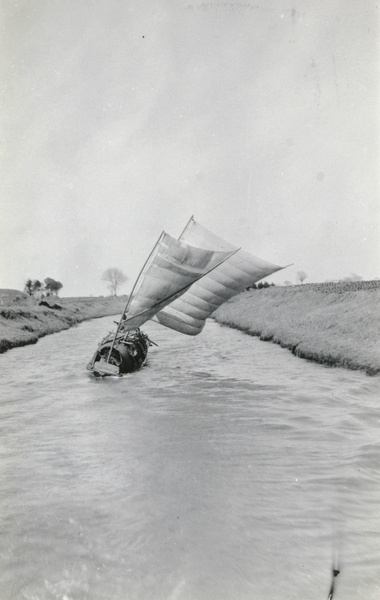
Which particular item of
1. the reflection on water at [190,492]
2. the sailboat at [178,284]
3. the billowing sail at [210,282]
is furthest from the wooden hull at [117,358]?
the billowing sail at [210,282]

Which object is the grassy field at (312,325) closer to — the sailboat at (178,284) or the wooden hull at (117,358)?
the sailboat at (178,284)

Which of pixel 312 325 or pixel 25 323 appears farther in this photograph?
pixel 25 323

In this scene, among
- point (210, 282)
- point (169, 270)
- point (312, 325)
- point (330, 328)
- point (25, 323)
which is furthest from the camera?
point (25, 323)

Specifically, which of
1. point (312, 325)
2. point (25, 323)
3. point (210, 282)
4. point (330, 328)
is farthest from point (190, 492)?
point (25, 323)

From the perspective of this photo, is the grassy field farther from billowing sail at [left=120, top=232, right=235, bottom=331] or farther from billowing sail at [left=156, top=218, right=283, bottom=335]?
billowing sail at [left=120, top=232, right=235, bottom=331]

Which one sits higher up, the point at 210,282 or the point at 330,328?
the point at 210,282

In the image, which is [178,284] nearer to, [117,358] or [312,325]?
[117,358]

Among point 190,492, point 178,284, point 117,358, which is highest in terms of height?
point 178,284
